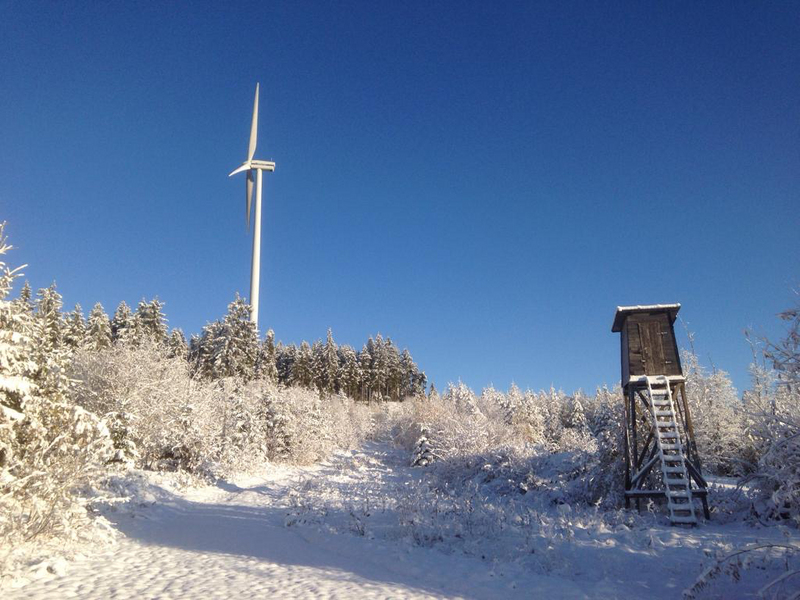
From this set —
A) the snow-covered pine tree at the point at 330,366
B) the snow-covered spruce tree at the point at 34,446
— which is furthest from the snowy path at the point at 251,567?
the snow-covered pine tree at the point at 330,366

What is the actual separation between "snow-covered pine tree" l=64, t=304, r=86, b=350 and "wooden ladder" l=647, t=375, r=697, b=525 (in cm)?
5120

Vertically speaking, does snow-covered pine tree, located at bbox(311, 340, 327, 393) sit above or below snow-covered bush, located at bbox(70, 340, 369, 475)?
above

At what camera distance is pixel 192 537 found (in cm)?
1326

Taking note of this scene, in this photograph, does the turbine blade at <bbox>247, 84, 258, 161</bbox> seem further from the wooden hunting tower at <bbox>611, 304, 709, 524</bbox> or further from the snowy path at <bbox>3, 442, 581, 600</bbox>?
the wooden hunting tower at <bbox>611, 304, 709, 524</bbox>

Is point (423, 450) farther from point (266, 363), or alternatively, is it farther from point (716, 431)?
point (266, 363)

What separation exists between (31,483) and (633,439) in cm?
1589

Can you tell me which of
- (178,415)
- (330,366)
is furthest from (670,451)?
(330,366)

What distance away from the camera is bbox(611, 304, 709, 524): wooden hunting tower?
15078 millimetres

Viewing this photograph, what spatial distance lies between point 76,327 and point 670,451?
64.0 metres

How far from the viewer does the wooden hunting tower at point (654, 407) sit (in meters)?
15.1

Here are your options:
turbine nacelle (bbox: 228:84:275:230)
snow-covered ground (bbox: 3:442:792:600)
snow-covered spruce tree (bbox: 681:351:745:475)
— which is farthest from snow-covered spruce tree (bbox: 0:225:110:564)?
turbine nacelle (bbox: 228:84:275:230)

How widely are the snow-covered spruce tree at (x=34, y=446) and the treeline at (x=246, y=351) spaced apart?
21945 mm

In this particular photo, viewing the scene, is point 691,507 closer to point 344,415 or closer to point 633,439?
point 633,439

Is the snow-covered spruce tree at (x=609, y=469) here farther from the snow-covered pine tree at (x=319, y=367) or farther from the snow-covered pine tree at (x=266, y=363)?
the snow-covered pine tree at (x=319, y=367)
